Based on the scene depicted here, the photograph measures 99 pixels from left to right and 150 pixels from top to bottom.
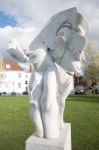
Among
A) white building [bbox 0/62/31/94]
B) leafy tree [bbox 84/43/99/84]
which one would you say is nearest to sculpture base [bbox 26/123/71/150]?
leafy tree [bbox 84/43/99/84]

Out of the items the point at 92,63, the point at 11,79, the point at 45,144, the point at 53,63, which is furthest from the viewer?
the point at 11,79

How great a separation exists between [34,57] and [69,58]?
1.91 ft

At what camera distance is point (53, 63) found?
13.8ft

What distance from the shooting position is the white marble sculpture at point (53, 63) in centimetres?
393

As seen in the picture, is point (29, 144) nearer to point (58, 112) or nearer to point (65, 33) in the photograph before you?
point (58, 112)

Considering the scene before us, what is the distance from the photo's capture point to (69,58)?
13.6ft

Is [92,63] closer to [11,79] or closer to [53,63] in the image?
[11,79]

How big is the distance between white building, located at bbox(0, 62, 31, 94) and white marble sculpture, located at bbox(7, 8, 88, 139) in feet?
181

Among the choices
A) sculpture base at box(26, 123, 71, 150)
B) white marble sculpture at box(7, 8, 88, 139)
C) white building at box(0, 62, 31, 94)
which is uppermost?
white building at box(0, 62, 31, 94)

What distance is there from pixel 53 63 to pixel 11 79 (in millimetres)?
57874

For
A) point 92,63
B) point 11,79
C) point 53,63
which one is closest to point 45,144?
point 53,63

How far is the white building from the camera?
2349 inches

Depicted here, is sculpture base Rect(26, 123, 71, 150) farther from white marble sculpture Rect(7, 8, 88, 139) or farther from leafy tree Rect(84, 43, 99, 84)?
leafy tree Rect(84, 43, 99, 84)

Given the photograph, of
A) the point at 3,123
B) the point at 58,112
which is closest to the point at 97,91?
the point at 3,123
